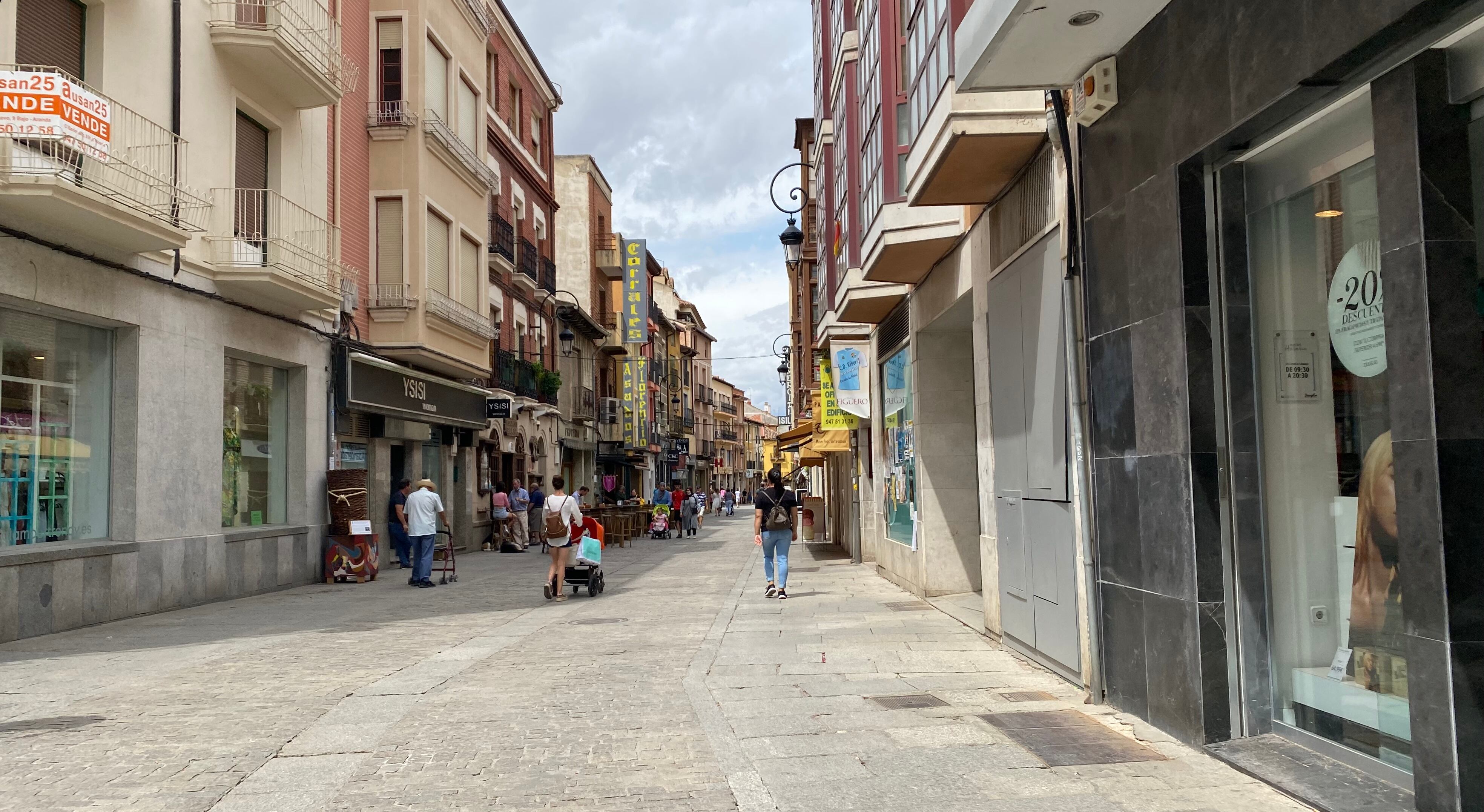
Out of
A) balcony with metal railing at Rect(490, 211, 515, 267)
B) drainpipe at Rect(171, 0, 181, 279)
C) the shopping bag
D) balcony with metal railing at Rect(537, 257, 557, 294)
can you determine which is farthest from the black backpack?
balcony with metal railing at Rect(537, 257, 557, 294)

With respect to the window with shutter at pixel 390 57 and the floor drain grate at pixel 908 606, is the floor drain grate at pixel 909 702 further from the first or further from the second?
the window with shutter at pixel 390 57

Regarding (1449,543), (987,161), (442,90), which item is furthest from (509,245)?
(1449,543)

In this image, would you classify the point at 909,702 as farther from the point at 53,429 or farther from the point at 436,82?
the point at 436,82

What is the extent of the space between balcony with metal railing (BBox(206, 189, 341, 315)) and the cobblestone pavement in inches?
187

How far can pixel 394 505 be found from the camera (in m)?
19.5

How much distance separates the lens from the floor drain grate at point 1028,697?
7.32 meters

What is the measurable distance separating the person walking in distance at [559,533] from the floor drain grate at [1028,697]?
8.09 metres

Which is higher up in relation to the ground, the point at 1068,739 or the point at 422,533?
the point at 422,533

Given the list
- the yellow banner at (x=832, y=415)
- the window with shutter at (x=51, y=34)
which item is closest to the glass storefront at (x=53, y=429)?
the window with shutter at (x=51, y=34)

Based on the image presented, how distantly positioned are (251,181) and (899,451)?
33.2 feet

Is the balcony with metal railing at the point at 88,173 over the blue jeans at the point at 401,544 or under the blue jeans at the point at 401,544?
over

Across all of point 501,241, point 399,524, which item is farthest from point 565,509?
point 501,241

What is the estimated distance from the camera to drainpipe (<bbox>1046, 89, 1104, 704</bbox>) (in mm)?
7125

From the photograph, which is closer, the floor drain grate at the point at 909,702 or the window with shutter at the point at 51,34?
the floor drain grate at the point at 909,702
